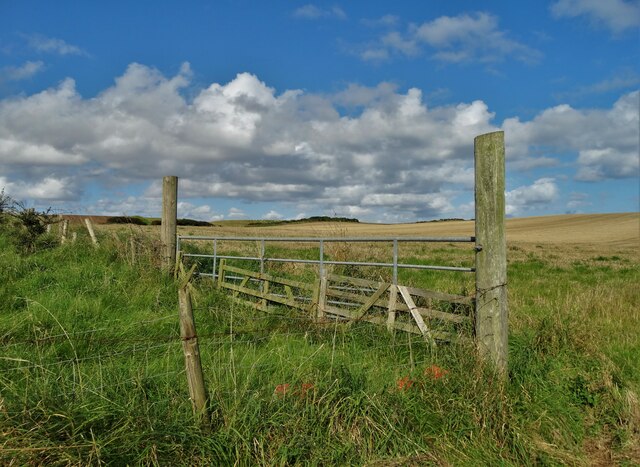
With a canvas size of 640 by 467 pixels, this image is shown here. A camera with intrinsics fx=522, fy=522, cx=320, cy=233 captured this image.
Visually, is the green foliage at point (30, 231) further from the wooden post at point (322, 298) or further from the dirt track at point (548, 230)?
the dirt track at point (548, 230)

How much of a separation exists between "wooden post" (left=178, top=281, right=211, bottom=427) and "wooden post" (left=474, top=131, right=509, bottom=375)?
3039 mm

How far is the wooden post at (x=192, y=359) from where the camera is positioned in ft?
11.9

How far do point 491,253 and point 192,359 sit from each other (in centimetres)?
337

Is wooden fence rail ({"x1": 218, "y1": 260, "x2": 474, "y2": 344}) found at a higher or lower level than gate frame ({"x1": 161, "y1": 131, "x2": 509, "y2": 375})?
lower

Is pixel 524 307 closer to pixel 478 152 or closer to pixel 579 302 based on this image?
pixel 579 302

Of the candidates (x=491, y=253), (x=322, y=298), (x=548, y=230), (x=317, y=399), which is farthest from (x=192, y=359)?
(x=548, y=230)

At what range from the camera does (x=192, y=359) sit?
3656mm

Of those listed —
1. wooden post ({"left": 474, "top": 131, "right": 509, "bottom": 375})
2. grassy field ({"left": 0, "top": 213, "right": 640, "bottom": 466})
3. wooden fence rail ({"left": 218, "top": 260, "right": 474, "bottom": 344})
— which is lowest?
grassy field ({"left": 0, "top": 213, "right": 640, "bottom": 466})

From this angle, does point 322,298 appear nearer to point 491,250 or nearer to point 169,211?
point 491,250

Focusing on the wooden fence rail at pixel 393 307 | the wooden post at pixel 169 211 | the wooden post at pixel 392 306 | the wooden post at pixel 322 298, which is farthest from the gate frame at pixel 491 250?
the wooden post at pixel 169 211

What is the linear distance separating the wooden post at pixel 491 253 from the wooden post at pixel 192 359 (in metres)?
3.04

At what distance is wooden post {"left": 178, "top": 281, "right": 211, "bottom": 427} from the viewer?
143 inches

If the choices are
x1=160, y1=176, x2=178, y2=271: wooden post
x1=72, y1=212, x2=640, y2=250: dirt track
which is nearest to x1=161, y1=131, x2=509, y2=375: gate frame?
x1=160, y1=176, x2=178, y2=271: wooden post

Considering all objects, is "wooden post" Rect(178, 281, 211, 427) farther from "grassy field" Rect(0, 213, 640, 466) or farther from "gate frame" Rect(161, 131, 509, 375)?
"gate frame" Rect(161, 131, 509, 375)
